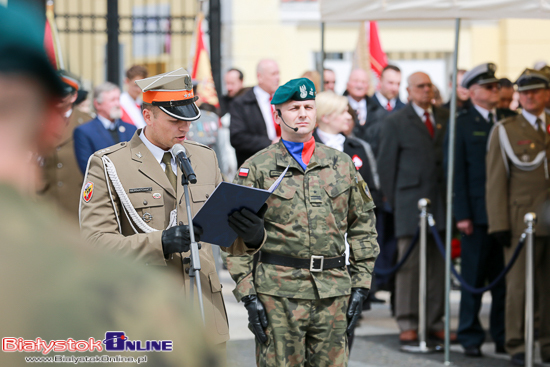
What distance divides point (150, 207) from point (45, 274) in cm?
247

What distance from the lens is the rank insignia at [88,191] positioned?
3261mm

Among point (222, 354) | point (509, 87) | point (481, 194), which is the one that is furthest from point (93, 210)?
point (509, 87)

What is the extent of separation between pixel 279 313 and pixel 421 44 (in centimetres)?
1541

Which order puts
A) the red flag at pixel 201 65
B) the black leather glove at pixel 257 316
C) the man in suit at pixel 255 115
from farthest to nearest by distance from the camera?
the red flag at pixel 201 65, the man in suit at pixel 255 115, the black leather glove at pixel 257 316

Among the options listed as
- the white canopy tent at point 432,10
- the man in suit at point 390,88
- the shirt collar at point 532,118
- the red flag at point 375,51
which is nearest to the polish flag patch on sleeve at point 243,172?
the white canopy tent at point 432,10

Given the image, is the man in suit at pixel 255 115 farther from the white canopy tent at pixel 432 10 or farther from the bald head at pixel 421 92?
the white canopy tent at pixel 432 10

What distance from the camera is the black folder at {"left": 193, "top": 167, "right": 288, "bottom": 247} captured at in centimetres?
312

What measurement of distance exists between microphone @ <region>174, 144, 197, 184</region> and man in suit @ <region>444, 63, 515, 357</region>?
3.72m

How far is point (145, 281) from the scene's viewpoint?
879 millimetres

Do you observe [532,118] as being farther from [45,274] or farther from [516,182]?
[45,274]

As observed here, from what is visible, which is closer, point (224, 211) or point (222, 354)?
point (222, 354)

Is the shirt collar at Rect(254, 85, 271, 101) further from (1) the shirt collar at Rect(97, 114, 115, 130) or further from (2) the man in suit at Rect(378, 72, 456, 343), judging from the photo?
(1) the shirt collar at Rect(97, 114, 115, 130)

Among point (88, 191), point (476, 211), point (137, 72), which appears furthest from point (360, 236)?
point (137, 72)

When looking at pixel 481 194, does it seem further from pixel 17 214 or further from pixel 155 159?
pixel 17 214
